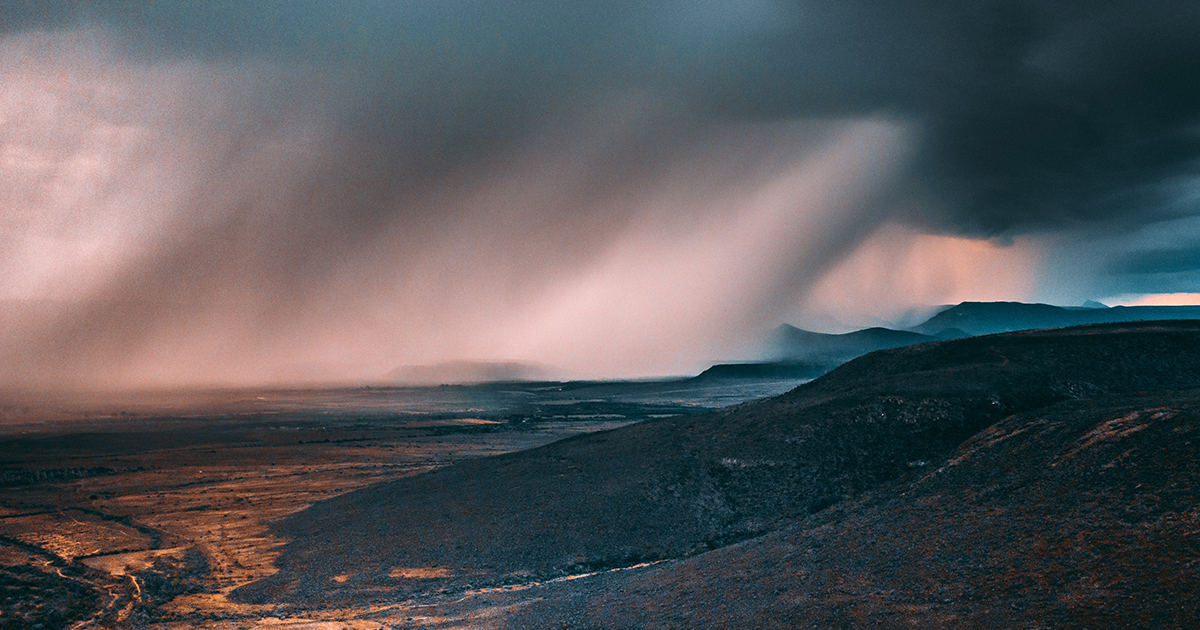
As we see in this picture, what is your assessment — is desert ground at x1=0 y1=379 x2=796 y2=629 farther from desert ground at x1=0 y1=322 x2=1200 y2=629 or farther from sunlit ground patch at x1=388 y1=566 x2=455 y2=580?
sunlit ground patch at x1=388 y1=566 x2=455 y2=580

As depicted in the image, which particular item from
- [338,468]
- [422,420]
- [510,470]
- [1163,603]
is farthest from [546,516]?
[422,420]

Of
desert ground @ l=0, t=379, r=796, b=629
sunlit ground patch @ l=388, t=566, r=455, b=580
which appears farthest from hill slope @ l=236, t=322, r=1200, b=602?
desert ground @ l=0, t=379, r=796, b=629

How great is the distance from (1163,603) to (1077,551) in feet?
11.5

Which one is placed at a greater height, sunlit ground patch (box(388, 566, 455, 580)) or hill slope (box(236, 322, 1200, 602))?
hill slope (box(236, 322, 1200, 602))

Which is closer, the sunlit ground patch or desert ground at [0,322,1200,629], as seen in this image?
desert ground at [0,322,1200,629]

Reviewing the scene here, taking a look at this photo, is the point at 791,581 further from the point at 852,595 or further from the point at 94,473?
the point at 94,473

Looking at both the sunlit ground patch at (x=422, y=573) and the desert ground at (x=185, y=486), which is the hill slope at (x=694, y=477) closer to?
the sunlit ground patch at (x=422, y=573)

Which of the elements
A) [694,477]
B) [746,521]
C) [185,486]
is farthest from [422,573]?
[185,486]

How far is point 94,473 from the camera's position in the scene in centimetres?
6141

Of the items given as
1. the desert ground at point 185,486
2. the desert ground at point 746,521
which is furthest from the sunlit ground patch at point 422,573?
the desert ground at point 185,486

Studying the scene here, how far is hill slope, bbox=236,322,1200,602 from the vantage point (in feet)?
101

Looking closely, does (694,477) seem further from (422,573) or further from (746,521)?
(422,573)

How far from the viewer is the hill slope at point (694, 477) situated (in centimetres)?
3092

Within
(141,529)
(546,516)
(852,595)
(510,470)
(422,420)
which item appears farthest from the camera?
(422,420)
